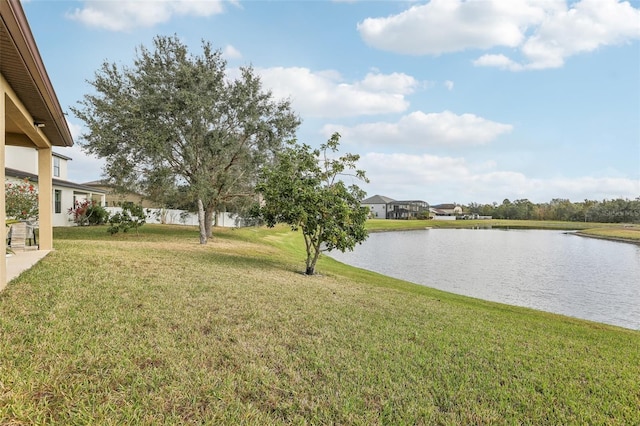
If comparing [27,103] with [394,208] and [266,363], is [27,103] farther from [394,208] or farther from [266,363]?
[394,208]

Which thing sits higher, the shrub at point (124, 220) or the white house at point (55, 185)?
the white house at point (55, 185)

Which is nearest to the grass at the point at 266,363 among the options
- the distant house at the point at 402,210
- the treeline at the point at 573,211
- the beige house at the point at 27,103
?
the beige house at the point at 27,103

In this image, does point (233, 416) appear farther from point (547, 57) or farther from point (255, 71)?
point (547, 57)

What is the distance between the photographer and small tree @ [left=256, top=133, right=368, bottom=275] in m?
10.4

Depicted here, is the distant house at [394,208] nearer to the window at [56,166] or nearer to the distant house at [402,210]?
the distant house at [402,210]

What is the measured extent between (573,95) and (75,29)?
23.4 metres

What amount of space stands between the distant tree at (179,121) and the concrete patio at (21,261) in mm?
6825

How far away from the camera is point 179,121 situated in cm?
1538

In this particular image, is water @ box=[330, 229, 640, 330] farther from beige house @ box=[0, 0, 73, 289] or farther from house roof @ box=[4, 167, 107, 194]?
house roof @ box=[4, 167, 107, 194]

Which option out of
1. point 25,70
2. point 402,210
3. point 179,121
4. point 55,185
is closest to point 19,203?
point 179,121

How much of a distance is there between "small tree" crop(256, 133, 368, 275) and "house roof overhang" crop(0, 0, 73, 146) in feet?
17.5

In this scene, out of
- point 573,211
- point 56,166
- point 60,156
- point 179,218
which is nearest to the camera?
point 56,166

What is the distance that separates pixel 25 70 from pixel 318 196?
697 cm

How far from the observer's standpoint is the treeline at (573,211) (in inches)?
2931
